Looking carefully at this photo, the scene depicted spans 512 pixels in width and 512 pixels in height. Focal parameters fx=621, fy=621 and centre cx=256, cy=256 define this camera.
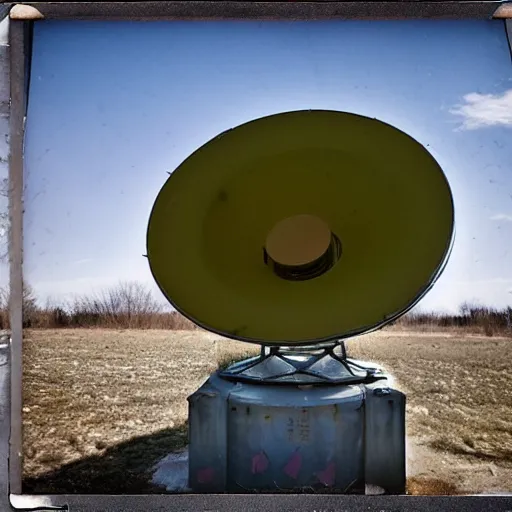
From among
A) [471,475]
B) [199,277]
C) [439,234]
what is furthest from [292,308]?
[471,475]

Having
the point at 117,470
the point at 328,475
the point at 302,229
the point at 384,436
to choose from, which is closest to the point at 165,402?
the point at 117,470

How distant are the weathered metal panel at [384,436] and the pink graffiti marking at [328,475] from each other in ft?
0.56

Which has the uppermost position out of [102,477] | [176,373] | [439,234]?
[439,234]

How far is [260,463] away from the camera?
313cm

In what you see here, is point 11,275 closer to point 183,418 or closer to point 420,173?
point 183,418

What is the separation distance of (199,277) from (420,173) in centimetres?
110

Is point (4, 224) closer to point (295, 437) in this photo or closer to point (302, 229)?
point (302, 229)

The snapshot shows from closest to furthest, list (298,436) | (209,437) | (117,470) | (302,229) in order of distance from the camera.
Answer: (302,229) → (298,436) → (209,437) → (117,470)

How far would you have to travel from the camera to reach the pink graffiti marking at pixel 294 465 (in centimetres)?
309

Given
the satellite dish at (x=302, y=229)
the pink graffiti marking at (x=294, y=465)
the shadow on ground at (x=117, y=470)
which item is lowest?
the shadow on ground at (x=117, y=470)

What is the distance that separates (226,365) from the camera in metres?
3.62

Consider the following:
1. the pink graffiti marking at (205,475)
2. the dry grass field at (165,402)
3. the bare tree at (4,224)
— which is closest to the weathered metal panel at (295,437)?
the pink graffiti marking at (205,475)

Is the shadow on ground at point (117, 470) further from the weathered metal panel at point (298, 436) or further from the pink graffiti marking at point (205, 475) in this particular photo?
the weathered metal panel at point (298, 436)

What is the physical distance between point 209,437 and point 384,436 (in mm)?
887
